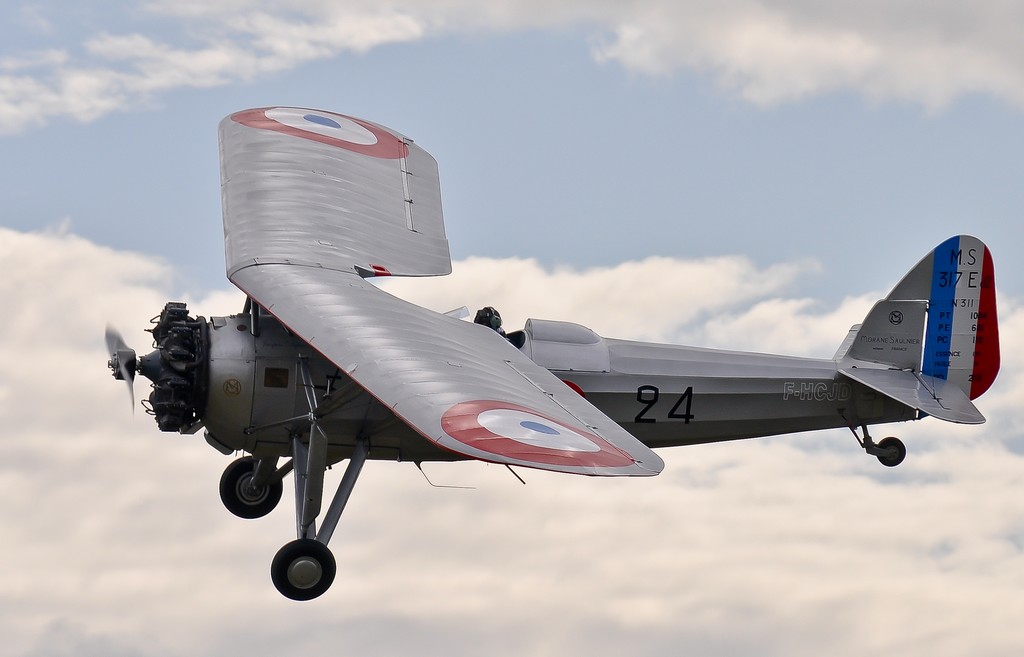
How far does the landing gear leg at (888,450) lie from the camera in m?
18.2

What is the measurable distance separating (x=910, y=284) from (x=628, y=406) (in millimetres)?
4225

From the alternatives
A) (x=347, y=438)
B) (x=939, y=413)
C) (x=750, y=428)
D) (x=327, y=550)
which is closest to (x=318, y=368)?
(x=347, y=438)

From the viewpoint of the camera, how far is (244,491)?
17.4 metres

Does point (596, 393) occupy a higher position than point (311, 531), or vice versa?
point (596, 393)

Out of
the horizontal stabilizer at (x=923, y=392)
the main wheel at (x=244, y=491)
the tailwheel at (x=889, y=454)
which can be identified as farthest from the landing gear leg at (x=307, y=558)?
the tailwheel at (x=889, y=454)

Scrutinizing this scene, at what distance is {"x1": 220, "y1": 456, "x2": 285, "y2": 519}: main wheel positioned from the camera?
57.2 ft

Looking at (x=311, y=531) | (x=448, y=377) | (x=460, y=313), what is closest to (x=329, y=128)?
(x=460, y=313)

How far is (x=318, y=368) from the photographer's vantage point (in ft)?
50.9

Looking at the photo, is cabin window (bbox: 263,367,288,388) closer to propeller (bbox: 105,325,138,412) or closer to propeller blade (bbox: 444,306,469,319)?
propeller (bbox: 105,325,138,412)

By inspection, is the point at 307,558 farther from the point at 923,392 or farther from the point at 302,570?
the point at 923,392

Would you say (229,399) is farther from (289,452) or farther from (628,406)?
(628,406)

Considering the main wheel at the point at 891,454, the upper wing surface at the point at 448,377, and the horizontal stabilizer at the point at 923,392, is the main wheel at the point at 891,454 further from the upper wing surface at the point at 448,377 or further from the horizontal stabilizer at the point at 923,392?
the upper wing surface at the point at 448,377

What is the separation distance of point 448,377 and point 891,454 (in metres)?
7.24

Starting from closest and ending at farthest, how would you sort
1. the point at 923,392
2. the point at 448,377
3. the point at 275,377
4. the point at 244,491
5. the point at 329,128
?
the point at 448,377, the point at 275,377, the point at 244,491, the point at 923,392, the point at 329,128
